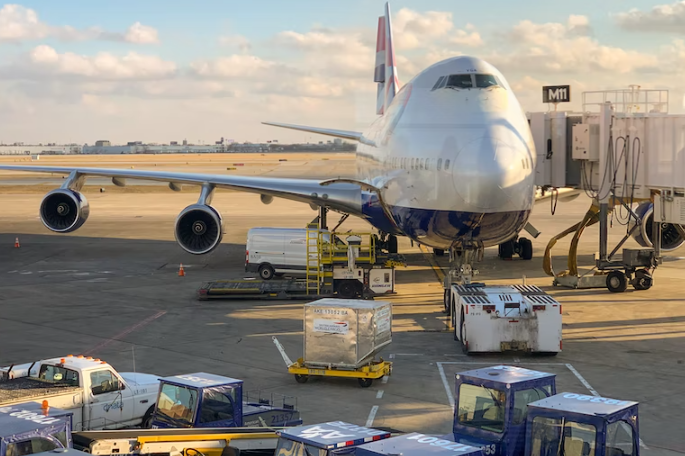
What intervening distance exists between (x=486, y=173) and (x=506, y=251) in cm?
1535

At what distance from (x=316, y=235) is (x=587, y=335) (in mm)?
11341

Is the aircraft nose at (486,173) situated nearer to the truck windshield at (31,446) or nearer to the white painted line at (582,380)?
the white painted line at (582,380)

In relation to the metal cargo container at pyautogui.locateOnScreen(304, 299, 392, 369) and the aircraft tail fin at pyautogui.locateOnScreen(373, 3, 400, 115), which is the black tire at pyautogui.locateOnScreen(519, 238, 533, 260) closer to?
the aircraft tail fin at pyautogui.locateOnScreen(373, 3, 400, 115)

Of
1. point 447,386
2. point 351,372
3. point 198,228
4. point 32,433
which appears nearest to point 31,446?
point 32,433

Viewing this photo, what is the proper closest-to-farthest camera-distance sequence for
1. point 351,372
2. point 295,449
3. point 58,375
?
point 295,449 < point 58,375 < point 351,372

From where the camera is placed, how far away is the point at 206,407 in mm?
13461

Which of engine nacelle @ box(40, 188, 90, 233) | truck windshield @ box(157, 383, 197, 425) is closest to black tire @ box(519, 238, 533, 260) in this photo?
engine nacelle @ box(40, 188, 90, 233)

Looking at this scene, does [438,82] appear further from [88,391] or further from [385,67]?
[385,67]

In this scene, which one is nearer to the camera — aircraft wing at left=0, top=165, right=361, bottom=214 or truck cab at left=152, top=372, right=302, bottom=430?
truck cab at left=152, top=372, right=302, bottom=430

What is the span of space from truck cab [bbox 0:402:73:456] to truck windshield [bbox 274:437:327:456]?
252 centimetres

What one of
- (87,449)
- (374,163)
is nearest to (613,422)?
(87,449)

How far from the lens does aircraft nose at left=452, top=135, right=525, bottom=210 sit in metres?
22.3

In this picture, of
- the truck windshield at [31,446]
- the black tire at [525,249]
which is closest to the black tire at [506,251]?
the black tire at [525,249]

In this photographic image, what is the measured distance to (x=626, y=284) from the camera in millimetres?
29281
